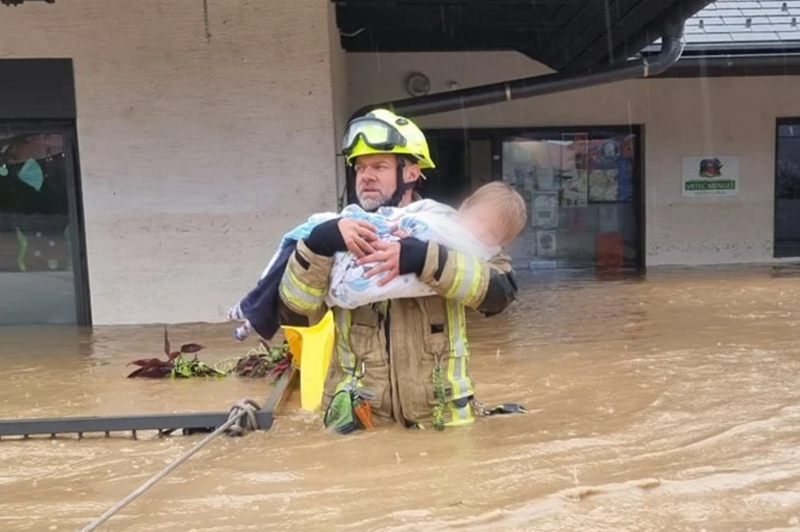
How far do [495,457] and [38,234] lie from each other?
21.6ft

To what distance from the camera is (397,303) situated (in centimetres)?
337

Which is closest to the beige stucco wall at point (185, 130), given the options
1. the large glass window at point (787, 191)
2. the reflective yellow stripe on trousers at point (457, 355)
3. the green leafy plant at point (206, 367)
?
the green leafy plant at point (206, 367)

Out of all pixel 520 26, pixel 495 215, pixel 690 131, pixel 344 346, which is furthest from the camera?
pixel 690 131

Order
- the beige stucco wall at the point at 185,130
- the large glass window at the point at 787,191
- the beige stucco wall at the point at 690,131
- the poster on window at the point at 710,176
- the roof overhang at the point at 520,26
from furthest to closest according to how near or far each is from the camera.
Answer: the large glass window at the point at 787,191 < the poster on window at the point at 710,176 < the beige stucco wall at the point at 690,131 < the roof overhang at the point at 520,26 < the beige stucco wall at the point at 185,130

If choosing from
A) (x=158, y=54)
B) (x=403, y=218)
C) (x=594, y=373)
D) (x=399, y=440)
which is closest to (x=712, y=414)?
(x=594, y=373)

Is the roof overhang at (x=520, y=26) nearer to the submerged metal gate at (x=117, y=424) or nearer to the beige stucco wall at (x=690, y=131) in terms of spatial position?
the beige stucco wall at (x=690, y=131)

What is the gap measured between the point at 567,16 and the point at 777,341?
15.7 ft

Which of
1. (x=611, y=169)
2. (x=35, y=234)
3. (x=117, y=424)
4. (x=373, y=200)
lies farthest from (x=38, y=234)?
(x=611, y=169)

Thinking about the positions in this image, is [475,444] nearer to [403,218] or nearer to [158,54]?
[403,218]

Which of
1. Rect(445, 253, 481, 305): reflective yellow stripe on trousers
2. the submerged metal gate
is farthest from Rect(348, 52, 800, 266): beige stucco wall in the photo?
Rect(445, 253, 481, 305): reflective yellow stripe on trousers

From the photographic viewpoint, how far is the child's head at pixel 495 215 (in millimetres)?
3156

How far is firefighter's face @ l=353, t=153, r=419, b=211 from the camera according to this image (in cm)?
337

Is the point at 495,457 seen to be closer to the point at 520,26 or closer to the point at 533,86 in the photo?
the point at 533,86

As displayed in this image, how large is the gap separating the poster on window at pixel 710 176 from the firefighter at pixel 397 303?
939 centimetres
